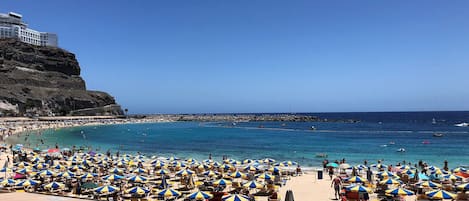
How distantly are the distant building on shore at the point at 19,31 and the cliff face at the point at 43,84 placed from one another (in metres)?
21.1

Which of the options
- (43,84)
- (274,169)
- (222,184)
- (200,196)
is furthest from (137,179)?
(43,84)

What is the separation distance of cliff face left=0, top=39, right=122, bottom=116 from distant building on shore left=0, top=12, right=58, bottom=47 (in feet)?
69.2

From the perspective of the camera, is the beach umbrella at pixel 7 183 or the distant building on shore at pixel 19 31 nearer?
the beach umbrella at pixel 7 183

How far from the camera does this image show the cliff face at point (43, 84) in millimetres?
104938

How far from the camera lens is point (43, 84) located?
396 feet

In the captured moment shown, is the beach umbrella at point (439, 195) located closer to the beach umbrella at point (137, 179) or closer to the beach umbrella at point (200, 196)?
the beach umbrella at point (200, 196)

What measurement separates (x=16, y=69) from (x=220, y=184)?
11842 centimetres

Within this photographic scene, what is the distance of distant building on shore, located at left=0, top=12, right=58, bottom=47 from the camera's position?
146m

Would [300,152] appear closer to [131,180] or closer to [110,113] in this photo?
[131,180]

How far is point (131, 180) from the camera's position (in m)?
21.2

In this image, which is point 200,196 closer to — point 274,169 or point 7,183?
point 274,169

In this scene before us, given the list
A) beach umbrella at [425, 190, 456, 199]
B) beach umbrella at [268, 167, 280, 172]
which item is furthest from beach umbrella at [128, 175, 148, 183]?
beach umbrella at [425, 190, 456, 199]

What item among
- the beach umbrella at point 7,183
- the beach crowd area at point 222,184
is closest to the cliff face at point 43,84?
the beach crowd area at point 222,184

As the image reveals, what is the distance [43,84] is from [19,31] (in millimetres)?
41854
